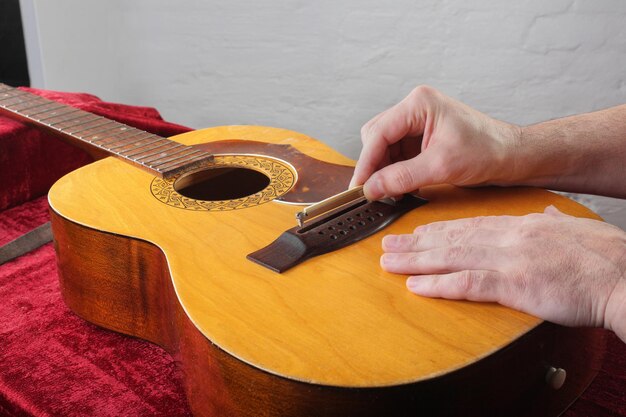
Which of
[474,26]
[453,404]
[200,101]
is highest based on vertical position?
[474,26]

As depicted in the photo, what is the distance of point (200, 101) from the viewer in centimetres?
233

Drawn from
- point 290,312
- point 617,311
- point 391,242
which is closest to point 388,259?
point 391,242

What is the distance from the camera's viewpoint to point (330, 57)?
1902 millimetres

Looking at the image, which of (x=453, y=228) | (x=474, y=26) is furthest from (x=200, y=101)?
(x=453, y=228)

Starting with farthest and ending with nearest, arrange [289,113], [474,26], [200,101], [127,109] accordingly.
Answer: [200,101], [289,113], [474,26], [127,109]

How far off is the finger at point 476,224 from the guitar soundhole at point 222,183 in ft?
1.19

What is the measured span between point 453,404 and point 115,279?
18.8 inches

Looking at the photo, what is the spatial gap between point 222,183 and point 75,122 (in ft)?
1.02

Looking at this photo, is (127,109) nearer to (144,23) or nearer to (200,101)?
(200,101)

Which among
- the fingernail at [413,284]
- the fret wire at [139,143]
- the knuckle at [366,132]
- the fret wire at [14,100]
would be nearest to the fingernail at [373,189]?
the knuckle at [366,132]

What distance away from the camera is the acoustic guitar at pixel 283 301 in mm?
563

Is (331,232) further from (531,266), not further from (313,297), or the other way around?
(531,266)

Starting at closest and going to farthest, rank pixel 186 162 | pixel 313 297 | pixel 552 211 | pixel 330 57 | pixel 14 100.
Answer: pixel 313 297, pixel 552 211, pixel 186 162, pixel 14 100, pixel 330 57

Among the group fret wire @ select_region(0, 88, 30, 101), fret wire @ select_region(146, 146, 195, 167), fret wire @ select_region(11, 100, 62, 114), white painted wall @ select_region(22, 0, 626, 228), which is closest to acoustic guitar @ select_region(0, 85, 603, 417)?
fret wire @ select_region(146, 146, 195, 167)
